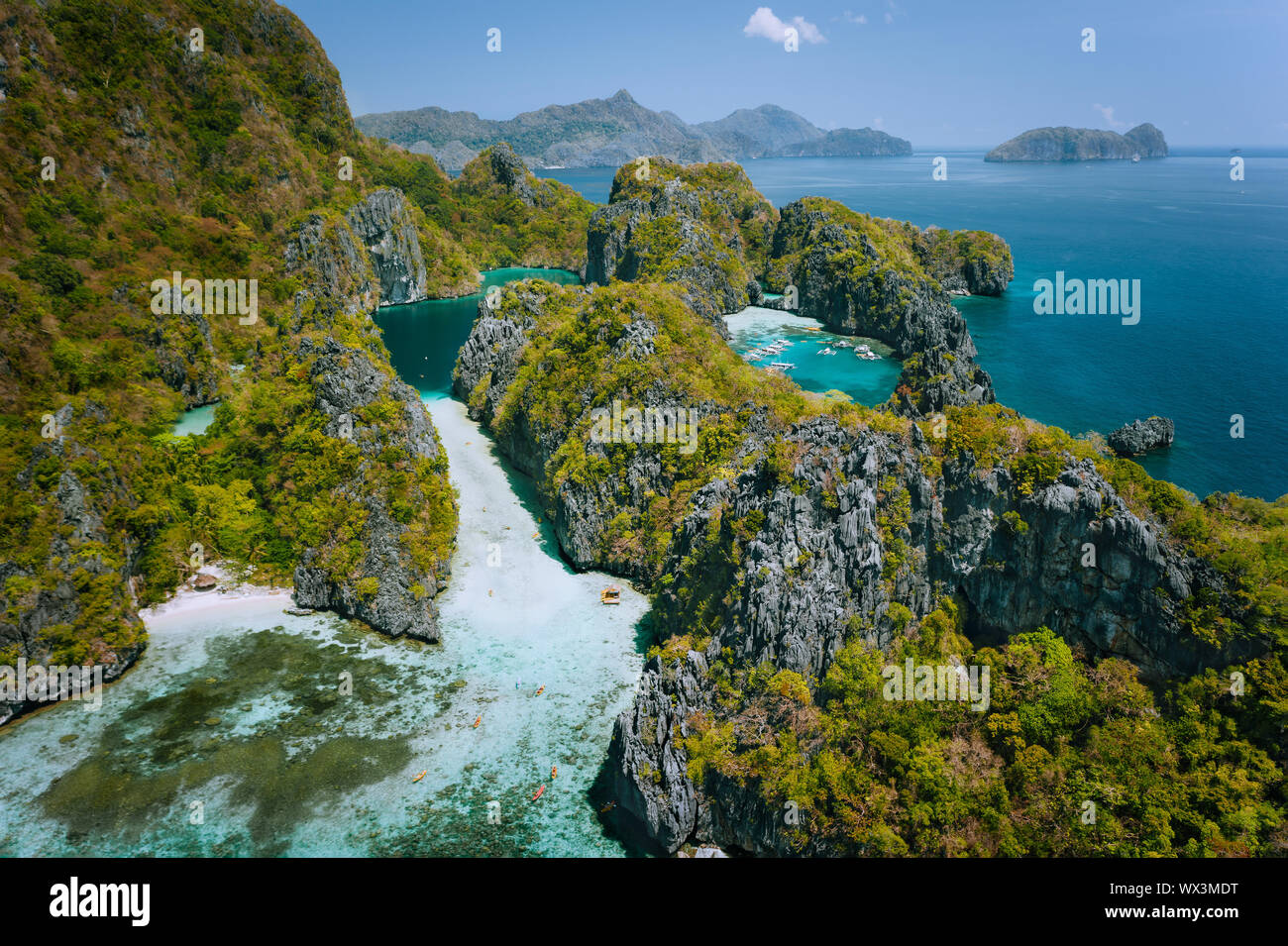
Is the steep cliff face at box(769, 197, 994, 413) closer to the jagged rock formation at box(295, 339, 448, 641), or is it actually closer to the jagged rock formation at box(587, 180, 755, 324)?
the jagged rock formation at box(587, 180, 755, 324)

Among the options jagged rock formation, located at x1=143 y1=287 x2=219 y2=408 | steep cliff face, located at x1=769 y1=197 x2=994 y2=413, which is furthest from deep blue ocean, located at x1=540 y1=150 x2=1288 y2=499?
jagged rock formation, located at x1=143 y1=287 x2=219 y2=408

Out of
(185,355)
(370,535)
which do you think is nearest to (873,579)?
(370,535)

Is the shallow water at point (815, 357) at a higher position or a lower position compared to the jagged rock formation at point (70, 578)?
higher

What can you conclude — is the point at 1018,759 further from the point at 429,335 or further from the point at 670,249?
the point at 429,335

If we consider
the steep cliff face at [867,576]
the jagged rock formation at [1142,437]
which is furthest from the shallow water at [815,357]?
the steep cliff face at [867,576]

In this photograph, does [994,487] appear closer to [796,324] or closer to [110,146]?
[796,324]

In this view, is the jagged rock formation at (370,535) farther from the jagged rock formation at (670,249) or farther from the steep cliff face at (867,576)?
the jagged rock formation at (670,249)
